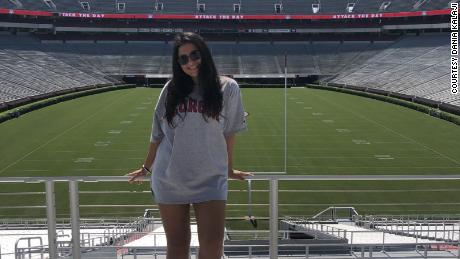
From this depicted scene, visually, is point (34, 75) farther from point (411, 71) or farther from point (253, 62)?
point (411, 71)

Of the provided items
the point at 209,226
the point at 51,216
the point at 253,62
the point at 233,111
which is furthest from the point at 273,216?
the point at 253,62

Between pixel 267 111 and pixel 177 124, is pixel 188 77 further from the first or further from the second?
pixel 267 111

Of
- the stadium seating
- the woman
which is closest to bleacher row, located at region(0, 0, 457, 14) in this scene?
the stadium seating

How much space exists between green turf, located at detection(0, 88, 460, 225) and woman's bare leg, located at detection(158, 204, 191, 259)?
575 cm

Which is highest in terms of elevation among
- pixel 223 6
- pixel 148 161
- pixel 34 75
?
pixel 223 6

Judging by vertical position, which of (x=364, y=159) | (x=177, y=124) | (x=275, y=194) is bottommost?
(x=364, y=159)

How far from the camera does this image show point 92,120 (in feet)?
95.6

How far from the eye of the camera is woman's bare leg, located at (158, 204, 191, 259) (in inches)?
94.2

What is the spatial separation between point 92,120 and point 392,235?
81.0ft

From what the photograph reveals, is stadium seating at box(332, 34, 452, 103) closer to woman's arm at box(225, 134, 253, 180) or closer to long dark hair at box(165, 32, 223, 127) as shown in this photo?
woman's arm at box(225, 134, 253, 180)

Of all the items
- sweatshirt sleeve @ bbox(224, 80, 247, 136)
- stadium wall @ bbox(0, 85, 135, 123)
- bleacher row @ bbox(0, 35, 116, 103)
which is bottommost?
stadium wall @ bbox(0, 85, 135, 123)

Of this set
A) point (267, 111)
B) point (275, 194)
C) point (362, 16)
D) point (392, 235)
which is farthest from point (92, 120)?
point (362, 16)

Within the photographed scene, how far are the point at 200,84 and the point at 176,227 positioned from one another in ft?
2.43

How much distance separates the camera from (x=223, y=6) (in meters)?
64.1
